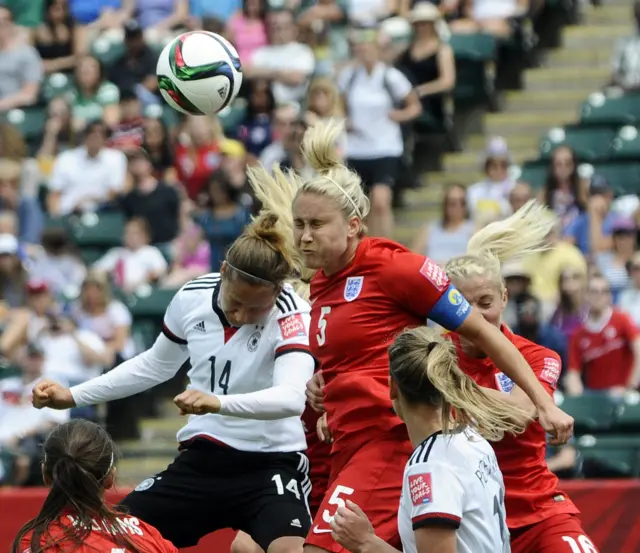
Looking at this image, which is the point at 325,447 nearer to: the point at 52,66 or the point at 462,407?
the point at 462,407

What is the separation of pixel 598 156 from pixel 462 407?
8.22 metres

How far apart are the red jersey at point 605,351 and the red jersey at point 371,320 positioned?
4.70 m

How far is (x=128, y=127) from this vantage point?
14.3 metres

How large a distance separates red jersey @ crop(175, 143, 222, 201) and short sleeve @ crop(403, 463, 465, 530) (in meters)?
8.44

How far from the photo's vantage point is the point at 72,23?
16234 millimetres

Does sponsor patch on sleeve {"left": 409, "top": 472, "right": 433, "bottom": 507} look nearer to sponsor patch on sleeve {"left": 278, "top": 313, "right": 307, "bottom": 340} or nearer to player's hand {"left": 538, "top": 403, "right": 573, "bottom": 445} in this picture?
player's hand {"left": 538, "top": 403, "right": 573, "bottom": 445}

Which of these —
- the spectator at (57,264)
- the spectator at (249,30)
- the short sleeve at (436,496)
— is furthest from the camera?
the spectator at (249,30)

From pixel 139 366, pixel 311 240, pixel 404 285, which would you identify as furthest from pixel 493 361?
pixel 139 366

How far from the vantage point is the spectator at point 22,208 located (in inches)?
541

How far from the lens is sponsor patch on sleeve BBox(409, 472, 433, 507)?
4957 mm

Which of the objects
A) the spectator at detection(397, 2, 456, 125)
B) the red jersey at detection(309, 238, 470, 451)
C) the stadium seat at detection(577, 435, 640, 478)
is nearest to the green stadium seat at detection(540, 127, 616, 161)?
the spectator at detection(397, 2, 456, 125)

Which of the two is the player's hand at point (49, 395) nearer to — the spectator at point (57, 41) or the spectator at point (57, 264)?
the spectator at point (57, 264)

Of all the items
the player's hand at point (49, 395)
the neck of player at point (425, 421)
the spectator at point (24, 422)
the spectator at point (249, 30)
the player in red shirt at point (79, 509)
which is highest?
the neck of player at point (425, 421)

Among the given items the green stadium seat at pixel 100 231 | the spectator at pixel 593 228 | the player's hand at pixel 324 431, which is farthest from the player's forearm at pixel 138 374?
the green stadium seat at pixel 100 231
